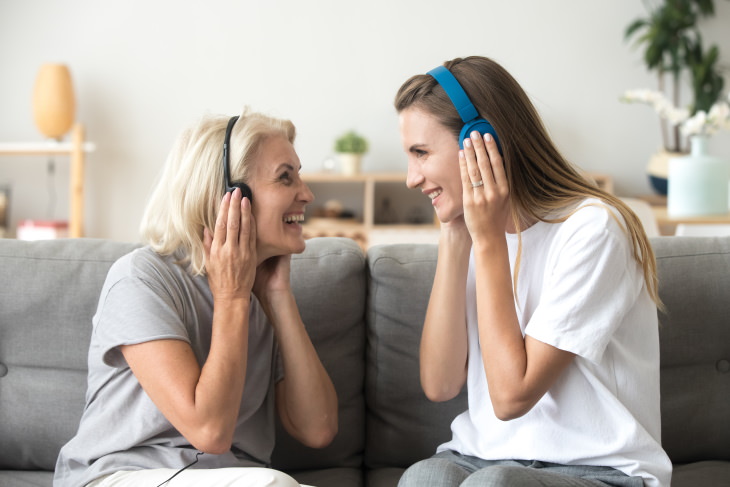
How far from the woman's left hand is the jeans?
385 mm

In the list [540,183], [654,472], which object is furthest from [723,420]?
[540,183]

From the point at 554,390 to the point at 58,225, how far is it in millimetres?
4025

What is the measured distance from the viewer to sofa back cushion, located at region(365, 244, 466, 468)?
5.51 ft

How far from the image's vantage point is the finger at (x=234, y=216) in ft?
4.66

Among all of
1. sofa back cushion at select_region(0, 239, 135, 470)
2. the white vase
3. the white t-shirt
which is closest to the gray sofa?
sofa back cushion at select_region(0, 239, 135, 470)


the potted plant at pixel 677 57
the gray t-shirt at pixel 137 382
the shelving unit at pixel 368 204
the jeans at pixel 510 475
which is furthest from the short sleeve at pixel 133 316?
the potted plant at pixel 677 57

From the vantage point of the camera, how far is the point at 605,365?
4.25 feet

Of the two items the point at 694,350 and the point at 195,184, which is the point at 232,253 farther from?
the point at 694,350

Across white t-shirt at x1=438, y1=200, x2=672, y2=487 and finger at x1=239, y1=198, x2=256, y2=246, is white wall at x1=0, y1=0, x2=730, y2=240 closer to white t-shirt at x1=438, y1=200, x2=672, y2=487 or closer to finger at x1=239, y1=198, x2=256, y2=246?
finger at x1=239, y1=198, x2=256, y2=246

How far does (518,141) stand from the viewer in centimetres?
139

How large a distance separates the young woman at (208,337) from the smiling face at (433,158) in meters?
0.24

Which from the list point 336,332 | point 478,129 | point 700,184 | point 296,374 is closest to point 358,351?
point 336,332

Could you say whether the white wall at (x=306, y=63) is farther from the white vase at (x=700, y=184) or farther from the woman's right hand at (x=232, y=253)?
the woman's right hand at (x=232, y=253)

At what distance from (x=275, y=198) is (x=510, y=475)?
0.66 metres
